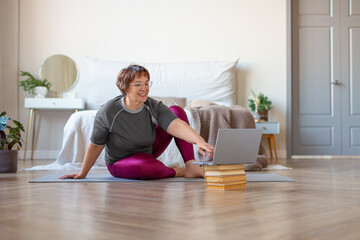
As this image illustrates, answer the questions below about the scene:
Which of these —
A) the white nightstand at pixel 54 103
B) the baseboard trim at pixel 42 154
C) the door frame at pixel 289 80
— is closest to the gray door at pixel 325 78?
the door frame at pixel 289 80

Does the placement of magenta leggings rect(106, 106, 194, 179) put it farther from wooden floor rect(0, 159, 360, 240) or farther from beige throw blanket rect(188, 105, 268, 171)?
beige throw blanket rect(188, 105, 268, 171)

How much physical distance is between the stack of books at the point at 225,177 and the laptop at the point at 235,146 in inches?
1.4

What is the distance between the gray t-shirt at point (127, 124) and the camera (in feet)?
7.93

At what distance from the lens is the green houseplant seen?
18.4 feet

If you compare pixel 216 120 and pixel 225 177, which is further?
pixel 216 120

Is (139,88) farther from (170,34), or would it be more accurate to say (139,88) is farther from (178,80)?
(170,34)

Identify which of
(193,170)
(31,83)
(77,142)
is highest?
(31,83)

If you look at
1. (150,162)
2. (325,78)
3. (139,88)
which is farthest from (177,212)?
(325,78)

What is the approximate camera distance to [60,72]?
587 cm

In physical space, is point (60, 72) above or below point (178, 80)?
above

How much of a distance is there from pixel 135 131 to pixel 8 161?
131cm

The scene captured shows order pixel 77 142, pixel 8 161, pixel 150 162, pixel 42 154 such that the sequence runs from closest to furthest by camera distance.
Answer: pixel 150 162 → pixel 8 161 → pixel 77 142 → pixel 42 154

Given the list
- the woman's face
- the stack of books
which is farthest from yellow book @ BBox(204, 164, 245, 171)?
the woman's face

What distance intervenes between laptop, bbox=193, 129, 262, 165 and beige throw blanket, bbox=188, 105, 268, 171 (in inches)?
56.0
